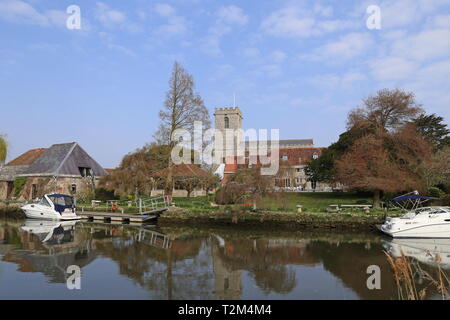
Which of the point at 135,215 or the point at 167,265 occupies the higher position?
the point at 135,215

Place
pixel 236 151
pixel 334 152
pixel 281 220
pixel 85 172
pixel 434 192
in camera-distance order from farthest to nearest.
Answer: pixel 236 151 < pixel 85 172 < pixel 334 152 < pixel 434 192 < pixel 281 220

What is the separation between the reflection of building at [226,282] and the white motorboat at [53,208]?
17665 millimetres

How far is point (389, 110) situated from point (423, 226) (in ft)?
42.0

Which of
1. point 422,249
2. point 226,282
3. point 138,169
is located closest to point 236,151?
point 138,169

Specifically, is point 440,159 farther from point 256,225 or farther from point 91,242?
point 91,242

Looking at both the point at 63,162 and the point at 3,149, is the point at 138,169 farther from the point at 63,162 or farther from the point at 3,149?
the point at 3,149

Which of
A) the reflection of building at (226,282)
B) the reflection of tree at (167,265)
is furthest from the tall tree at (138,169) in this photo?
the reflection of building at (226,282)

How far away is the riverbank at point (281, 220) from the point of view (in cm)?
2011

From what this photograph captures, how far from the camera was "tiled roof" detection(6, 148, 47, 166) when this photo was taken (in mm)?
38938

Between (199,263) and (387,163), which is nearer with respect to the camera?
(199,263)

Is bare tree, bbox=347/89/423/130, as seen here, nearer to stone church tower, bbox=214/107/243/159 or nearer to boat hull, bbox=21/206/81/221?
boat hull, bbox=21/206/81/221

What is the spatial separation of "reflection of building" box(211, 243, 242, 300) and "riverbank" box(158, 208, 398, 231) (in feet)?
29.8

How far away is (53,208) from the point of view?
26422 millimetres
